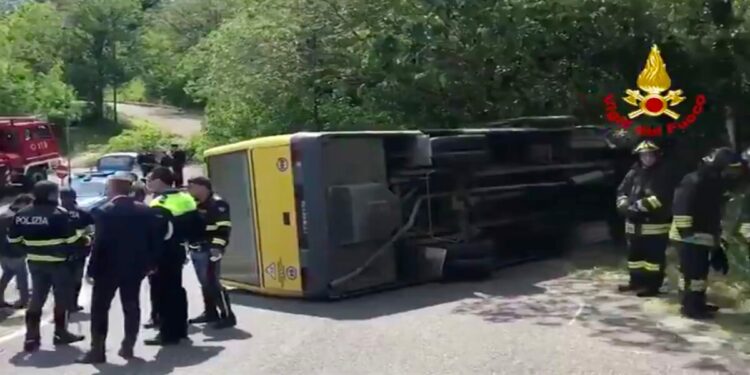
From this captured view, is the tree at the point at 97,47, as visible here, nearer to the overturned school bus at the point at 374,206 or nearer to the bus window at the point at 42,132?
the bus window at the point at 42,132

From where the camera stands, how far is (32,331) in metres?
10.5

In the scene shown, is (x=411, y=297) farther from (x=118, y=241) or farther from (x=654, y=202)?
(x=118, y=241)

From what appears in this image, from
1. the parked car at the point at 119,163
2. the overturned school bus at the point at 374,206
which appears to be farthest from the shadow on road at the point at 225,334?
the parked car at the point at 119,163

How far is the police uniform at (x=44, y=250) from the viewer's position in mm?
10266

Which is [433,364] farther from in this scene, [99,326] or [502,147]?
[502,147]

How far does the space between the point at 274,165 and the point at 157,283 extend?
2.66 metres

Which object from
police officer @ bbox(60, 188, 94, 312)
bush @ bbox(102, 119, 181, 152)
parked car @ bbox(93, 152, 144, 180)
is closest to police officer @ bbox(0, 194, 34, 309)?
police officer @ bbox(60, 188, 94, 312)

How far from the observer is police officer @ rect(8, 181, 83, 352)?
10.3 meters

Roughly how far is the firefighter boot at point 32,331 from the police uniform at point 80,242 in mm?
582

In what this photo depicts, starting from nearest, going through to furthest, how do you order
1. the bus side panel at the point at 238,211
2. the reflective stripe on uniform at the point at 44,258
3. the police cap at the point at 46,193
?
the police cap at the point at 46,193, the reflective stripe on uniform at the point at 44,258, the bus side panel at the point at 238,211

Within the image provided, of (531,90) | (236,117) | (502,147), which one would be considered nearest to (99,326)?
(502,147)

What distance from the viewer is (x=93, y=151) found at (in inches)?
2288

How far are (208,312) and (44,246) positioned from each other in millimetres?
2008

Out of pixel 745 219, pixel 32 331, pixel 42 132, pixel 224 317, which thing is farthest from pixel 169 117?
pixel 32 331
